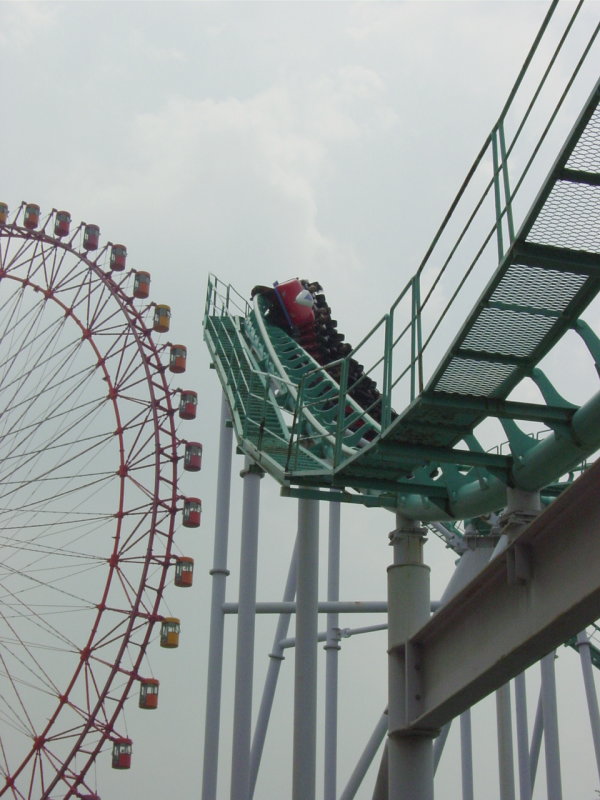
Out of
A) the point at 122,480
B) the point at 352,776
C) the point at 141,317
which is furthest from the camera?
the point at 141,317

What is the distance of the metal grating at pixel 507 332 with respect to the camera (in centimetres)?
634

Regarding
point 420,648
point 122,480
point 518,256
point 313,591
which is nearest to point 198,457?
point 122,480

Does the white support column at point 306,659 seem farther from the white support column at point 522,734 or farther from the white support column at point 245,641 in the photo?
the white support column at point 522,734

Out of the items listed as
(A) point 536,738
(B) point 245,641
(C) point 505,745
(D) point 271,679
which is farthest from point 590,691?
(B) point 245,641

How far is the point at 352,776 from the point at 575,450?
28.2 feet

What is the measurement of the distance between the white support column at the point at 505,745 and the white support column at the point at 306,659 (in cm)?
403

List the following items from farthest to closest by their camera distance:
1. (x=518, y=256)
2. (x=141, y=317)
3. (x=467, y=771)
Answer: (x=141, y=317) < (x=467, y=771) < (x=518, y=256)

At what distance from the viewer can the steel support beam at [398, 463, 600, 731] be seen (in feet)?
17.3

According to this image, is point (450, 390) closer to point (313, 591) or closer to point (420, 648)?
point (420, 648)

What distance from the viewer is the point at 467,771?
16703 millimetres

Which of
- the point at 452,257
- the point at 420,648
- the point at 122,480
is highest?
the point at 122,480

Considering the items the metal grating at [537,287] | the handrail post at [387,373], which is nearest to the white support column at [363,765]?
the handrail post at [387,373]

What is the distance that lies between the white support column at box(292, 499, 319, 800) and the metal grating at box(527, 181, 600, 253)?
5592 mm

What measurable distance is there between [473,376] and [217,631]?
8127 mm
